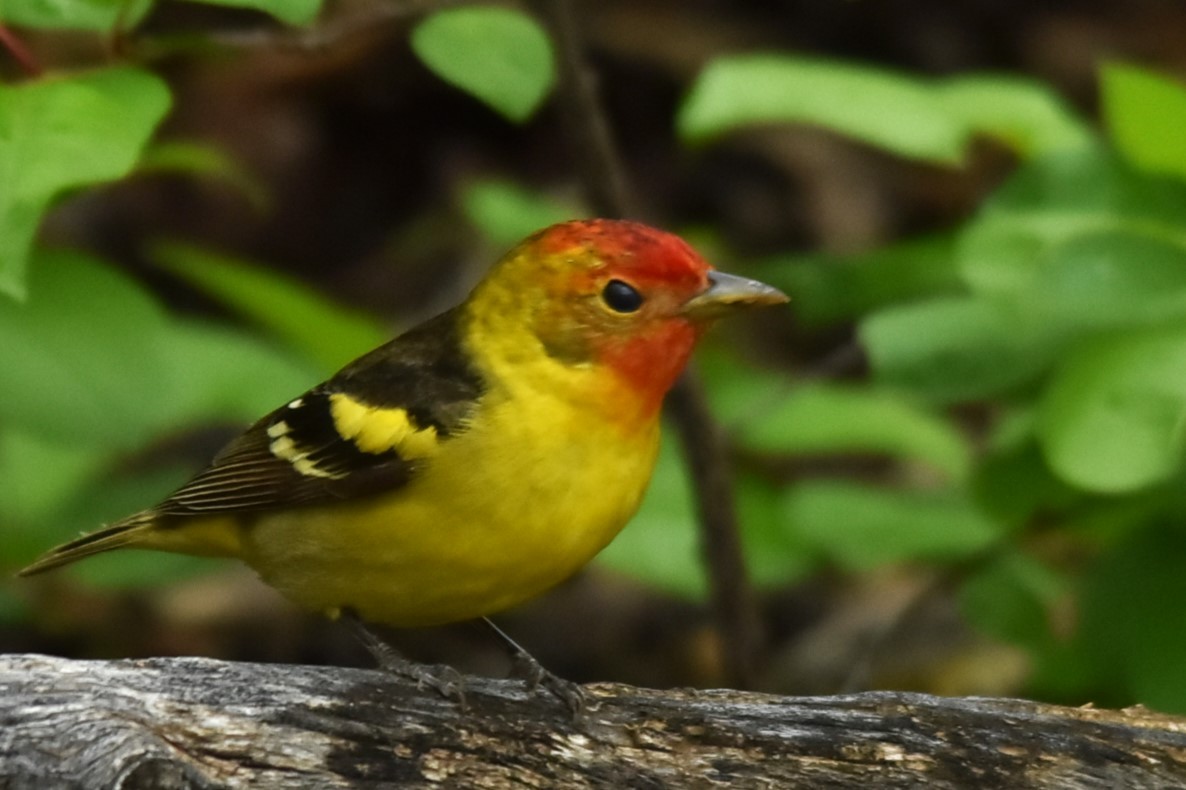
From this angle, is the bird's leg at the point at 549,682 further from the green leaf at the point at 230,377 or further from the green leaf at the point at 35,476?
the green leaf at the point at 35,476

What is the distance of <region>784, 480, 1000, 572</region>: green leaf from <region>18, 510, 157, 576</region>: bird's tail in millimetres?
1568

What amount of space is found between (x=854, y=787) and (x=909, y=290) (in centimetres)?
173

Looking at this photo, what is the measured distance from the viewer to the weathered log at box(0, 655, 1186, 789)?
2.59m

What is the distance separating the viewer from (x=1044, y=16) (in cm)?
899

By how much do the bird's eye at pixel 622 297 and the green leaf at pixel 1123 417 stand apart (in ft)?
2.53

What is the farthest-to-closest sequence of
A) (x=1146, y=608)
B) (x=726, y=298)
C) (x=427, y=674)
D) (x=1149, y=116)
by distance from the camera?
(x=1146, y=608) → (x=1149, y=116) → (x=726, y=298) → (x=427, y=674)

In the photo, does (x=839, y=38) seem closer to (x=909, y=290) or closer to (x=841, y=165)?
(x=841, y=165)

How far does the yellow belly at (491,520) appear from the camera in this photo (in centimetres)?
304

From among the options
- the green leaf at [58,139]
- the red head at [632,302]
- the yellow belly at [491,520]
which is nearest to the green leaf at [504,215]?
the red head at [632,302]

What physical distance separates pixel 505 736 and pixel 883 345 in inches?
46.4

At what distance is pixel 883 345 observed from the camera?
3.55 m

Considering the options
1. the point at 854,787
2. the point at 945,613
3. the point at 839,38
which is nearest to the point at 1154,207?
the point at 854,787

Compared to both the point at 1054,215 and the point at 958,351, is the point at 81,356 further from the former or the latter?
the point at 1054,215

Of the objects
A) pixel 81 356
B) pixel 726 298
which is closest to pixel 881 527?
pixel 726 298
